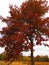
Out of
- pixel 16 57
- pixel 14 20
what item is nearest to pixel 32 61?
pixel 16 57

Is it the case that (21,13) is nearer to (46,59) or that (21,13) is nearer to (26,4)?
(26,4)

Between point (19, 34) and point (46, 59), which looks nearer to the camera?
point (19, 34)

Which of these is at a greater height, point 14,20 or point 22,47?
point 14,20

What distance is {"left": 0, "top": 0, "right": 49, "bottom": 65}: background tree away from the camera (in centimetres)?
3942

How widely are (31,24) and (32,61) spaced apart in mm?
3165

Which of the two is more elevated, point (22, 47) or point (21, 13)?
point (21, 13)

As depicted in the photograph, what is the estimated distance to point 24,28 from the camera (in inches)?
1553

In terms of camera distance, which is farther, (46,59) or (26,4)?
(46,59)

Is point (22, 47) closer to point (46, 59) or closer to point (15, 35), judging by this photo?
point (15, 35)

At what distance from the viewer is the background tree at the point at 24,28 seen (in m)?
39.4

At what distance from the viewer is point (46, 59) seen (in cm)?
4622

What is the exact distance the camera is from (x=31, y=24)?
130ft

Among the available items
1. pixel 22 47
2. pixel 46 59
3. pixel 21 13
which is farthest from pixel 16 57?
pixel 46 59

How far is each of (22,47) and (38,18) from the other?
287 cm
